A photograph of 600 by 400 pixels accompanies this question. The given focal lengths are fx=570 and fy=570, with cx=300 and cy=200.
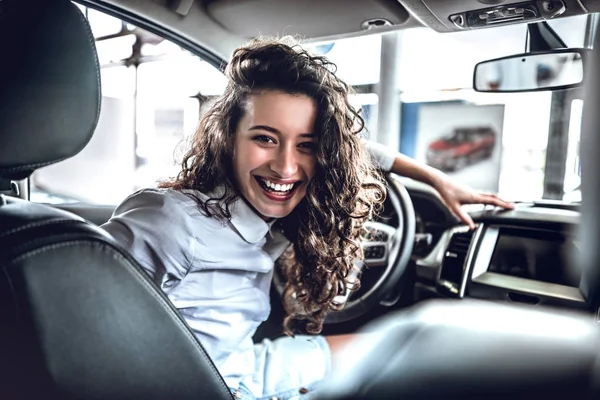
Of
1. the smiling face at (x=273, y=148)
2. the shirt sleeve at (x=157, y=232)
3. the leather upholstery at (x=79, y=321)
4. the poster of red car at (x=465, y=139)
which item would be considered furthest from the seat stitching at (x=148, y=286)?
the poster of red car at (x=465, y=139)

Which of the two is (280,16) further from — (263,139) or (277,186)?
(277,186)

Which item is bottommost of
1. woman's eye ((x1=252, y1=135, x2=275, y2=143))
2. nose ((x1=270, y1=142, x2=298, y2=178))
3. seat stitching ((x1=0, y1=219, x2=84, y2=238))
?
seat stitching ((x1=0, y1=219, x2=84, y2=238))

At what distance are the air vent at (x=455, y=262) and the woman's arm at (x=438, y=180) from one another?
12 cm

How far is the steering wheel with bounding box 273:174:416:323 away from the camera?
7.93ft

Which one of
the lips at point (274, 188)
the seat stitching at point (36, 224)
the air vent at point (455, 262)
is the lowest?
the air vent at point (455, 262)

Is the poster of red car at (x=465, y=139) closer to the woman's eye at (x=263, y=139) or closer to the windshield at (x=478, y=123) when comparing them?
the windshield at (x=478, y=123)

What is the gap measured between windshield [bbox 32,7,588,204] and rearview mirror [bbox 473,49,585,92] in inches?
24.1

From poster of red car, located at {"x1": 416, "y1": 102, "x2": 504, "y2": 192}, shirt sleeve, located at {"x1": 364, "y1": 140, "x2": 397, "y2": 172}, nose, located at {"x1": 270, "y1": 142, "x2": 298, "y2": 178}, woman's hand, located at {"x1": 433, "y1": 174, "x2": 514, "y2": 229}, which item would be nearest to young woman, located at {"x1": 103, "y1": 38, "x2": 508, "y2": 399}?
nose, located at {"x1": 270, "y1": 142, "x2": 298, "y2": 178}

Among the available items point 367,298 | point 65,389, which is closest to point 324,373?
point 367,298

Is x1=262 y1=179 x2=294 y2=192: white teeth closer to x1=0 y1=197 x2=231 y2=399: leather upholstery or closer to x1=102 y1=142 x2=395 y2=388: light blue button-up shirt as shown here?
x1=102 y1=142 x2=395 y2=388: light blue button-up shirt

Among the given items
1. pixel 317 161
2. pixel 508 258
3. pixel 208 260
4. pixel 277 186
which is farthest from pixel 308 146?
pixel 508 258

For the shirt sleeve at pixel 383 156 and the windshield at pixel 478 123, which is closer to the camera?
the shirt sleeve at pixel 383 156

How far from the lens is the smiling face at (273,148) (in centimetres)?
164

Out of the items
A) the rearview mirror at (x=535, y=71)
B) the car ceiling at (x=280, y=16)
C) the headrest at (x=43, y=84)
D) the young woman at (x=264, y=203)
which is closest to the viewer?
the headrest at (x=43, y=84)
